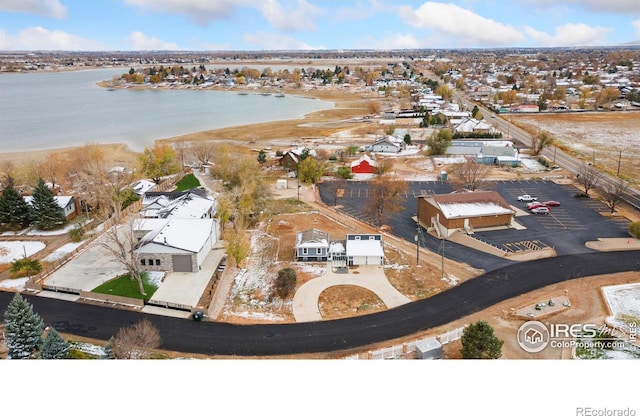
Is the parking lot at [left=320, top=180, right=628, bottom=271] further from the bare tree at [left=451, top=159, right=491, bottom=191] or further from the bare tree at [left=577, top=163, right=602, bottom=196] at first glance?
the bare tree at [left=451, top=159, right=491, bottom=191]

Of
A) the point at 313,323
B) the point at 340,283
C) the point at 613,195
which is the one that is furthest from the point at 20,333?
the point at 613,195

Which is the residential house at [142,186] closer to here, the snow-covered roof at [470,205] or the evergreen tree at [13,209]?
the evergreen tree at [13,209]

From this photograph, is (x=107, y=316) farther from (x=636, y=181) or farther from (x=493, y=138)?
(x=493, y=138)

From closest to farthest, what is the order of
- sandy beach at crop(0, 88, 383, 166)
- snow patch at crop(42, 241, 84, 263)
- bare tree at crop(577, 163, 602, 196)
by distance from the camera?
snow patch at crop(42, 241, 84, 263)
bare tree at crop(577, 163, 602, 196)
sandy beach at crop(0, 88, 383, 166)

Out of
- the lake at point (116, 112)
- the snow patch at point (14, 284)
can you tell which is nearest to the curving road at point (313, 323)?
the snow patch at point (14, 284)

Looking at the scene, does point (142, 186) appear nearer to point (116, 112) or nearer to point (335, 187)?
point (335, 187)

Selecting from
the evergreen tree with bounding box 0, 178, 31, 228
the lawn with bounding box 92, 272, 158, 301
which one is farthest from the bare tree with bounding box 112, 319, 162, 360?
the evergreen tree with bounding box 0, 178, 31, 228
